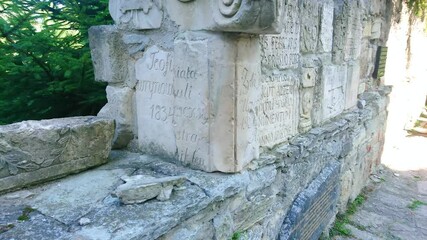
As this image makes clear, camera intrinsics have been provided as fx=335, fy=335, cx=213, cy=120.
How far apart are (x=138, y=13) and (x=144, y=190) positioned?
0.96 m

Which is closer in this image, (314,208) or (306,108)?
(306,108)

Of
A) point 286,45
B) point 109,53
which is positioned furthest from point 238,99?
point 109,53

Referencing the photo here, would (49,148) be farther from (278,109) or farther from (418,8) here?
(418,8)

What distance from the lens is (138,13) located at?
70.2 inches

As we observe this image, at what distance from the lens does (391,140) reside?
5094mm

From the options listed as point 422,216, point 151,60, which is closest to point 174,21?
point 151,60

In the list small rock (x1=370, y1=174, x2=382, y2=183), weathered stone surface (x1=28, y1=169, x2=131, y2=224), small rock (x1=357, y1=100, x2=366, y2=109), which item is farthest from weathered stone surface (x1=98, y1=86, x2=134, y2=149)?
small rock (x1=370, y1=174, x2=382, y2=183)

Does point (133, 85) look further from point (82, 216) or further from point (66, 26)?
point (66, 26)

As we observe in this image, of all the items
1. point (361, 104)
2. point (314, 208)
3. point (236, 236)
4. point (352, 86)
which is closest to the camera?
point (236, 236)

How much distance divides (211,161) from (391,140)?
14.5ft

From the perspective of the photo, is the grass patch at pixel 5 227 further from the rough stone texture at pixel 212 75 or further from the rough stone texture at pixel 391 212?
the rough stone texture at pixel 391 212

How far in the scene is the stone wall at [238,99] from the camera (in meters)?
1.48

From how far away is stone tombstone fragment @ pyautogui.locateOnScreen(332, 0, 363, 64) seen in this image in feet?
8.70

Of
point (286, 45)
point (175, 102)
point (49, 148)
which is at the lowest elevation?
point (49, 148)
